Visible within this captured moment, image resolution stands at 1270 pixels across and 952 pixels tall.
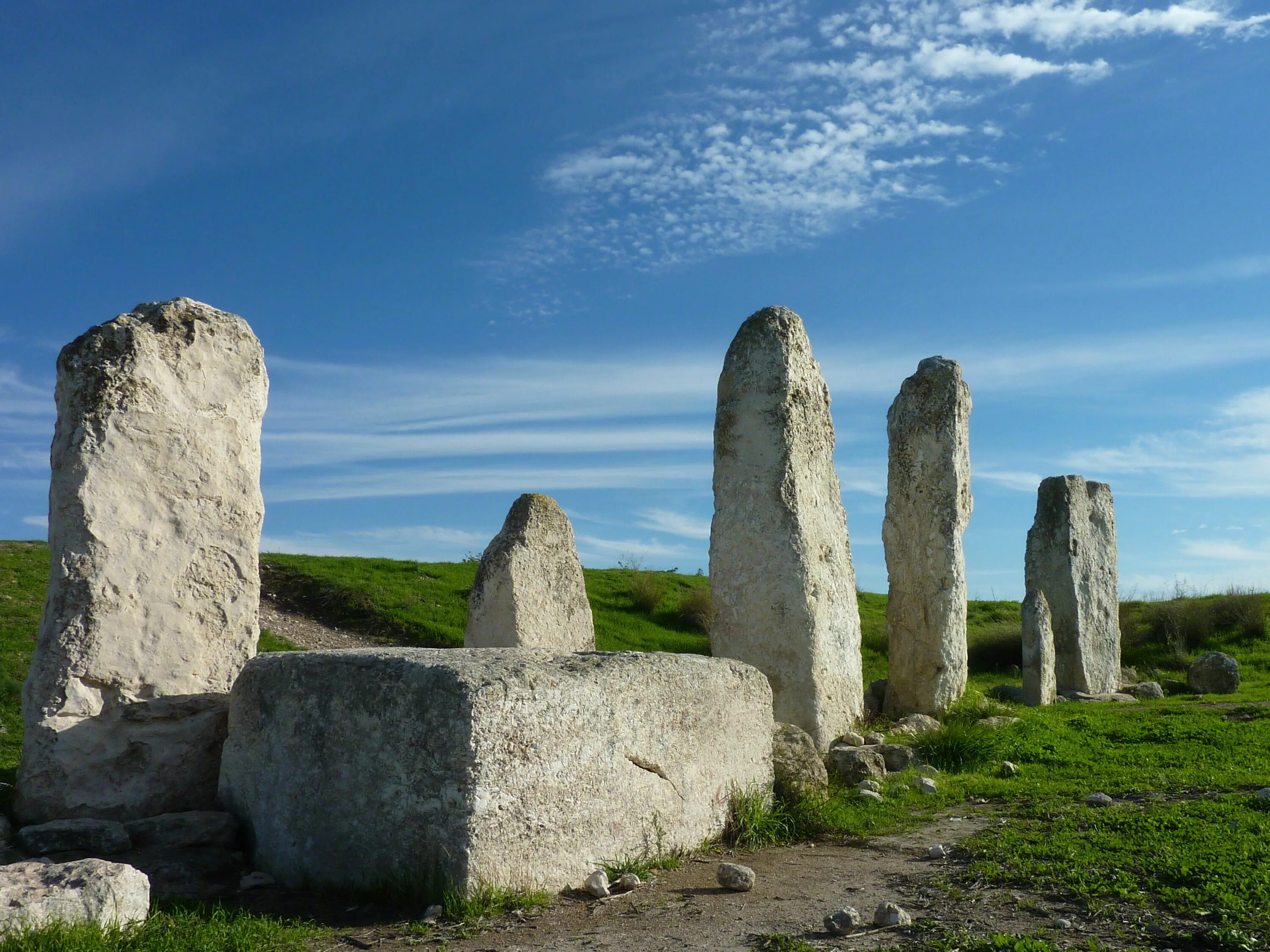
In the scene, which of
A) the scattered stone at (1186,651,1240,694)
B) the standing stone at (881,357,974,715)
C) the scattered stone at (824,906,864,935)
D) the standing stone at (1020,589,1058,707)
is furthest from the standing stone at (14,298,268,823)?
the scattered stone at (1186,651,1240,694)

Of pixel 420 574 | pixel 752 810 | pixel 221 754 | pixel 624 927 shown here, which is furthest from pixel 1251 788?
pixel 420 574

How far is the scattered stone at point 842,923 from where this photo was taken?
5.62 meters

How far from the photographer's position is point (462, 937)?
216 inches

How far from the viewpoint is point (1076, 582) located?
18953mm

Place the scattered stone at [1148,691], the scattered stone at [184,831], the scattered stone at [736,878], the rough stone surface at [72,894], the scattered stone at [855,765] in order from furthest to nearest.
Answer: the scattered stone at [1148,691], the scattered stone at [855,765], the scattered stone at [184,831], the scattered stone at [736,878], the rough stone surface at [72,894]

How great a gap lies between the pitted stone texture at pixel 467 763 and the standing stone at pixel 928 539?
7.36m

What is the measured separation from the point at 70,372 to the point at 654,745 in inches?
201

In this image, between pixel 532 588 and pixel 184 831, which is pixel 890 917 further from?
pixel 532 588

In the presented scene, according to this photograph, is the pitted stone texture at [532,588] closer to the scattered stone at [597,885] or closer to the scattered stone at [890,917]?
the scattered stone at [597,885]

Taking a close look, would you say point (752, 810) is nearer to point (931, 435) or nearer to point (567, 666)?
point (567, 666)

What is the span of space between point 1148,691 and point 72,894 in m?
18.1

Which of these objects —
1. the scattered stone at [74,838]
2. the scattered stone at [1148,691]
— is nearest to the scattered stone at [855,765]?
the scattered stone at [74,838]

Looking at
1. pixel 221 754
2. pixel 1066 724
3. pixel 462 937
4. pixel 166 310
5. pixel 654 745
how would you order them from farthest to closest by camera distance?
pixel 1066 724
pixel 166 310
pixel 221 754
pixel 654 745
pixel 462 937

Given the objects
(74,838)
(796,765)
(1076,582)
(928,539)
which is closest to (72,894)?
(74,838)
